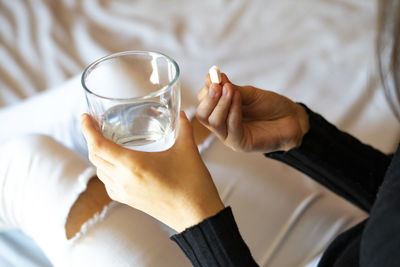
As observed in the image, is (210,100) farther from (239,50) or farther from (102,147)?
(239,50)

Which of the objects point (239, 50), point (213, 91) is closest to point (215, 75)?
point (213, 91)

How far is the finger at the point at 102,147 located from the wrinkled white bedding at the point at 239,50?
0.87 feet

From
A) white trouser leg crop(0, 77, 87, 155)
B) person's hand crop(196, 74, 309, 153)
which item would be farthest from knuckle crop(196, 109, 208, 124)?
white trouser leg crop(0, 77, 87, 155)

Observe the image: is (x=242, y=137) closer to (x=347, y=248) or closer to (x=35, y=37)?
(x=347, y=248)

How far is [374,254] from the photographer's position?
337mm

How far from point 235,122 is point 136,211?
0.19 meters

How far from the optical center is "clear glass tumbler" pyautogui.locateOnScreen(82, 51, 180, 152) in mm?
369

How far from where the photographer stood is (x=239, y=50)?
3.09ft

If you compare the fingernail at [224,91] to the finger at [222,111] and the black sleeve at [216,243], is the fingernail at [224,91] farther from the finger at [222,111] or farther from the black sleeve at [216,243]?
the black sleeve at [216,243]

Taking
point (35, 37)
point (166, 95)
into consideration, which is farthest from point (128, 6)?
point (166, 95)

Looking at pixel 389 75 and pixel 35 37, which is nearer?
pixel 389 75

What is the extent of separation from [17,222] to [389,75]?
0.77 metres

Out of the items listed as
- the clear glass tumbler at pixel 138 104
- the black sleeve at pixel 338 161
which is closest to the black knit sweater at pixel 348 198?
the black sleeve at pixel 338 161

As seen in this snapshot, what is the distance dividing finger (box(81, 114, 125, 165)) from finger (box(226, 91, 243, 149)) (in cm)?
13
